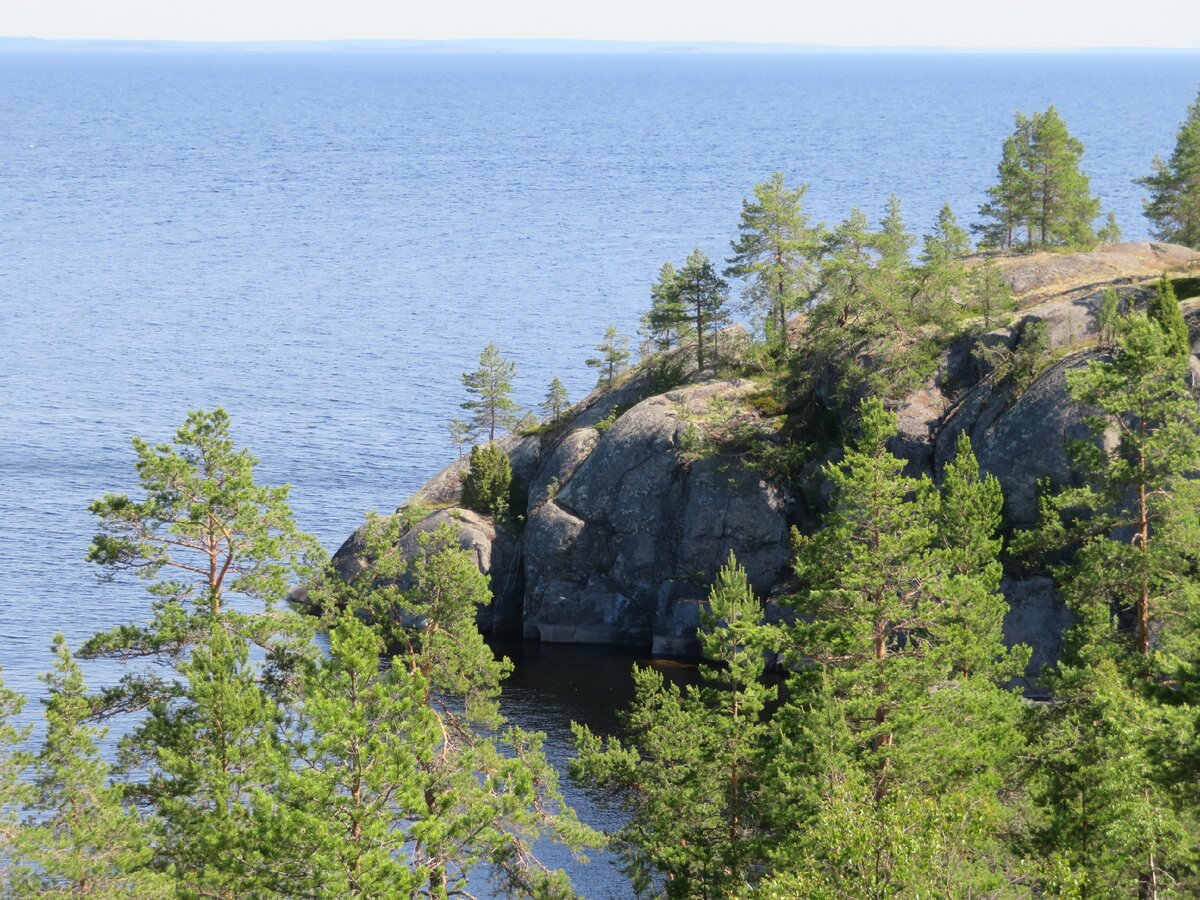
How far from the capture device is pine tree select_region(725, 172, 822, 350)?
7844 cm

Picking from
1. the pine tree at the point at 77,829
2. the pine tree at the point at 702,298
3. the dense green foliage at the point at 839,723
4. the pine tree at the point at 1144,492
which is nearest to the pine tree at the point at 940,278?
the pine tree at the point at 702,298

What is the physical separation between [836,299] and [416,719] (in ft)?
150

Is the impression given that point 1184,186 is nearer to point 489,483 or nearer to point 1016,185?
point 1016,185

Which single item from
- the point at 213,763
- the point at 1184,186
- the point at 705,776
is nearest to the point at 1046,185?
the point at 1184,186

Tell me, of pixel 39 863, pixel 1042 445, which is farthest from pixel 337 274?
pixel 39 863

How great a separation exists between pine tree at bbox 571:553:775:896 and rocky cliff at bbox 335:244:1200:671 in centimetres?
2837

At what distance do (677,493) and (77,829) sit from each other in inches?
1781

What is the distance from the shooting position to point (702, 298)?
266 feet

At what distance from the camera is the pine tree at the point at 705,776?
38.4 m

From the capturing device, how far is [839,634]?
38625 mm

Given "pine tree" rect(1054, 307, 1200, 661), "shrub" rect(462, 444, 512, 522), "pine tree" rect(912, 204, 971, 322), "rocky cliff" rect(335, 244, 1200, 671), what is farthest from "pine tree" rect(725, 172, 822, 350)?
"pine tree" rect(1054, 307, 1200, 661)

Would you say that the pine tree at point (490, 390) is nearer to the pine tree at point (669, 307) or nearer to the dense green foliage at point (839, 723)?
the pine tree at point (669, 307)

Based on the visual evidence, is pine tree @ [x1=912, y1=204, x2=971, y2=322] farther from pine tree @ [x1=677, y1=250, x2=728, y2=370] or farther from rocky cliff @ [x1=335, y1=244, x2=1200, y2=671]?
pine tree @ [x1=677, y1=250, x2=728, y2=370]

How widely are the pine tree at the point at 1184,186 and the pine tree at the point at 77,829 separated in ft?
228
